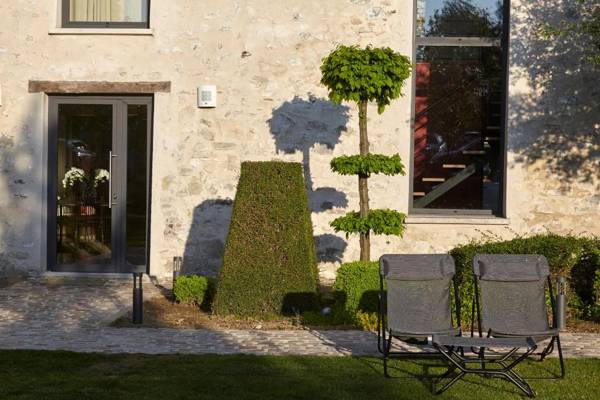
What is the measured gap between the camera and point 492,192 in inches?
503

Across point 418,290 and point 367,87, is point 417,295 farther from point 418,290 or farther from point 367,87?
point 367,87

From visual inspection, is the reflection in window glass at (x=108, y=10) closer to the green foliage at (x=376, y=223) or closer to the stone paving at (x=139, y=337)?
the stone paving at (x=139, y=337)

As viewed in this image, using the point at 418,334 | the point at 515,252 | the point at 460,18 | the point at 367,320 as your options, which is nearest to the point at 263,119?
the point at 460,18

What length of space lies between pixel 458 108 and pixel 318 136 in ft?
6.01

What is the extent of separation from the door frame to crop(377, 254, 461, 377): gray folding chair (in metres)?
5.84

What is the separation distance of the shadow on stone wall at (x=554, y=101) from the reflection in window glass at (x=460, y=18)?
34 centimetres

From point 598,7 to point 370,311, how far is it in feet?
17.0

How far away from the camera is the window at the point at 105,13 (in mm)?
12992

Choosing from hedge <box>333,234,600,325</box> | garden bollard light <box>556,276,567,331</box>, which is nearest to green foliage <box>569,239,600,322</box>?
hedge <box>333,234,600,325</box>

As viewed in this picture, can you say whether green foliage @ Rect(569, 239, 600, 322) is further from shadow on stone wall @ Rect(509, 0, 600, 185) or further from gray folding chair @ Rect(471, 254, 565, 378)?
shadow on stone wall @ Rect(509, 0, 600, 185)

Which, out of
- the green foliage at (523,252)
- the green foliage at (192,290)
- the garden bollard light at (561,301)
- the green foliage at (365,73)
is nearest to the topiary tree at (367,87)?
the green foliage at (365,73)

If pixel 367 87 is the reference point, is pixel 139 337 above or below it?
below

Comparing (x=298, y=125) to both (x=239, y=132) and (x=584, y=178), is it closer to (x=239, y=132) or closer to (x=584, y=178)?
(x=239, y=132)

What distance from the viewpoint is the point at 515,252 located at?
9.13 m
